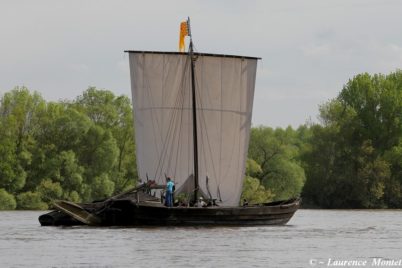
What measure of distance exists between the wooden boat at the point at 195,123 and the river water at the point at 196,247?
188 inches

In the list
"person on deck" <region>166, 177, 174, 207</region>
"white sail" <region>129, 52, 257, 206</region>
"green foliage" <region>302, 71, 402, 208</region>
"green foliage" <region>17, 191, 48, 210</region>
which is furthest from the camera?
"green foliage" <region>302, 71, 402, 208</region>

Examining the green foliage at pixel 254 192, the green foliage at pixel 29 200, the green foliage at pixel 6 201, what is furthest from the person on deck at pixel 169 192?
the green foliage at pixel 254 192

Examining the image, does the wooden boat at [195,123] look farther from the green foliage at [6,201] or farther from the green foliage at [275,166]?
the green foliage at [275,166]

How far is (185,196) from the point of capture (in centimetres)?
6762

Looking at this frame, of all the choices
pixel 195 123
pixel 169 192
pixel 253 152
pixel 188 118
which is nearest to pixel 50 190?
pixel 253 152

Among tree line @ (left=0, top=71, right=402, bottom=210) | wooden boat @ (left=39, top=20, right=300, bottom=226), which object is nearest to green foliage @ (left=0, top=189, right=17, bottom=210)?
tree line @ (left=0, top=71, right=402, bottom=210)

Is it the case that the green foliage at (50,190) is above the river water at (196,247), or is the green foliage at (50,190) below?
above

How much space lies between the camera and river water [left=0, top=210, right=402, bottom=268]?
42.4 metres

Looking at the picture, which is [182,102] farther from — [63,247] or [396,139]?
[396,139]

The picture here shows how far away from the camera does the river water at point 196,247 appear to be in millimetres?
42406

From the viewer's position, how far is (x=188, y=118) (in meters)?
67.8

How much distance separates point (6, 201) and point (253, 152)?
26927mm

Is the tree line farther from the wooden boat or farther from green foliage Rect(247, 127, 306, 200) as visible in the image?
the wooden boat

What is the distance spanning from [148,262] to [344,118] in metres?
80.5
